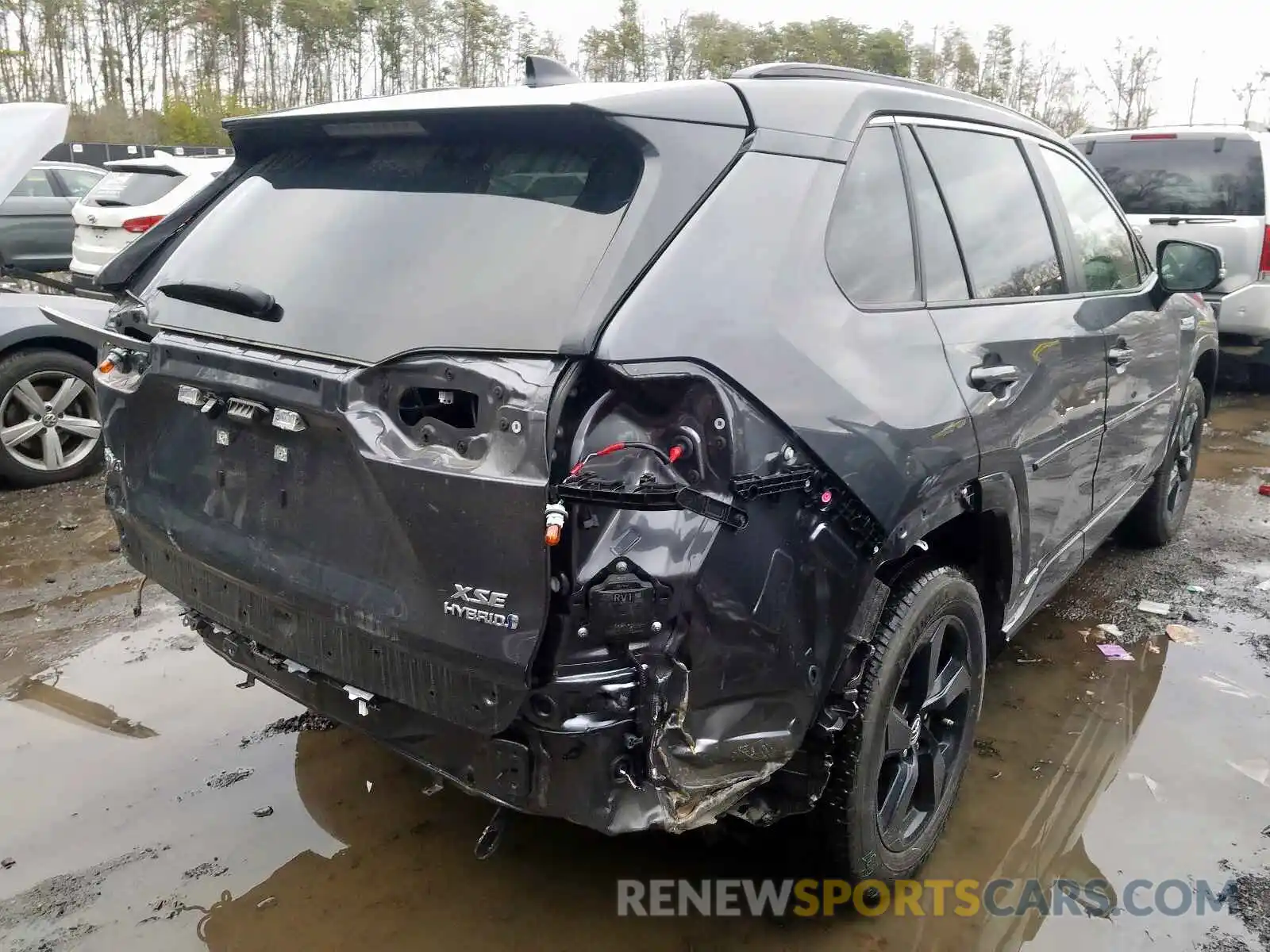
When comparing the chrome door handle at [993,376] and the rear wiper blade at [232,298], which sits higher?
the rear wiper blade at [232,298]

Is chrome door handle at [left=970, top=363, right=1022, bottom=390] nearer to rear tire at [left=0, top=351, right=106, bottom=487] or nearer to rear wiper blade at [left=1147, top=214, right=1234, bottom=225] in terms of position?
rear tire at [left=0, top=351, right=106, bottom=487]

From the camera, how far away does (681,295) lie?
1.85 metres

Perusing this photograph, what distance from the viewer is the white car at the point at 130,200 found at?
34.0 feet

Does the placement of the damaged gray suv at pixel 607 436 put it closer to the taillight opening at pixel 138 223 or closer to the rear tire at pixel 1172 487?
the rear tire at pixel 1172 487

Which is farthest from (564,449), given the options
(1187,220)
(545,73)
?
(1187,220)

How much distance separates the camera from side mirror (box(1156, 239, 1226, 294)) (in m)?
3.96

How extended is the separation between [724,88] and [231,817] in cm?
241

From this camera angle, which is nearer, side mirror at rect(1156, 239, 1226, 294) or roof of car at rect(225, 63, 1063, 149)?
roof of car at rect(225, 63, 1063, 149)

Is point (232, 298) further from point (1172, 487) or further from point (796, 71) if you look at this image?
point (1172, 487)

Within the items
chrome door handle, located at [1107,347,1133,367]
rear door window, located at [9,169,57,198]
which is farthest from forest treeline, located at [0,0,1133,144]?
chrome door handle, located at [1107,347,1133,367]

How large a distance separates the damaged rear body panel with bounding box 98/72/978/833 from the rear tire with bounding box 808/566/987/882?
0.31 feet

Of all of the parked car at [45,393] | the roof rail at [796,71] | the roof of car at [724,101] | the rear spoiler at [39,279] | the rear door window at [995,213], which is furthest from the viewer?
the parked car at [45,393]

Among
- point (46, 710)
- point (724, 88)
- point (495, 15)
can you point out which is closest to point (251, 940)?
point (46, 710)

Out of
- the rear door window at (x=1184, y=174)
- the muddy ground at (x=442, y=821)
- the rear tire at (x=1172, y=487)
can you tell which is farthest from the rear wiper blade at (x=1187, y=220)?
the muddy ground at (x=442, y=821)
